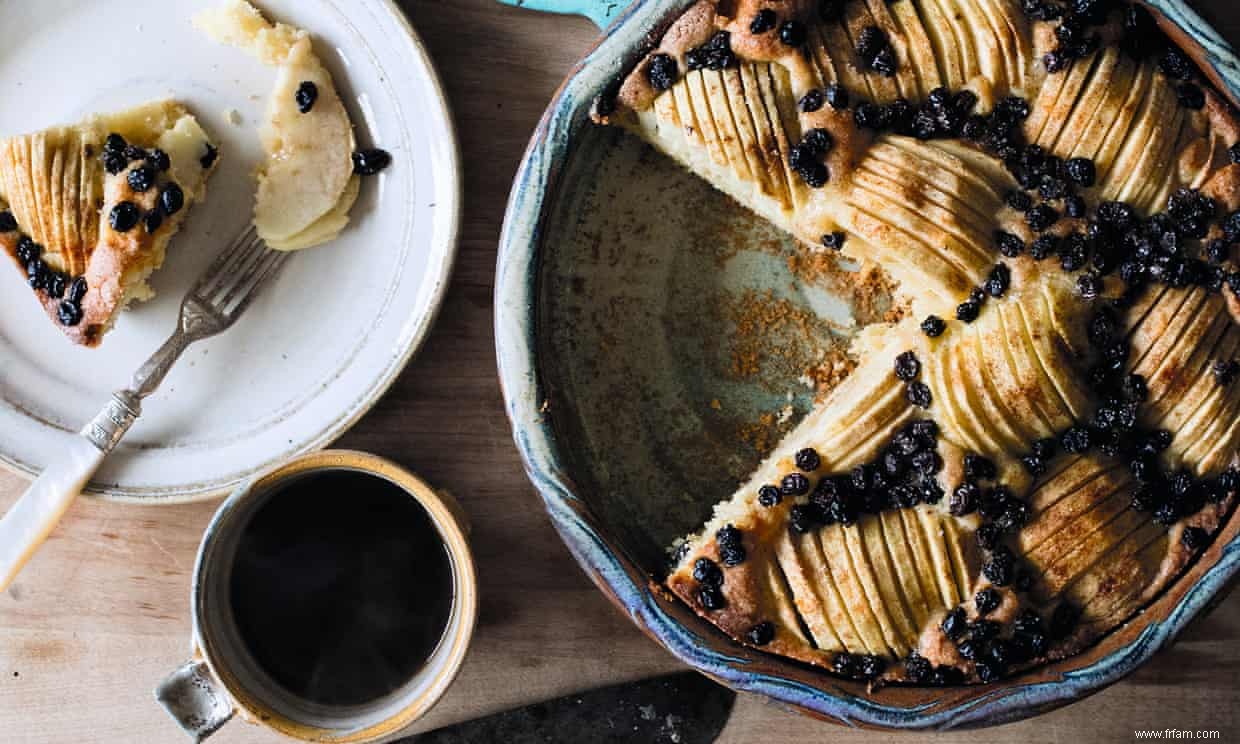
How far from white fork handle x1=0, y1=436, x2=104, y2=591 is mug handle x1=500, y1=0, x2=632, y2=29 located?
5.22 feet

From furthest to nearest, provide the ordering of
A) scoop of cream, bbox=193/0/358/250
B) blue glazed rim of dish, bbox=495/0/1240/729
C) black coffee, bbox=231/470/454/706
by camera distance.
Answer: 1. scoop of cream, bbox=193/0/358/250
2. black coffee, bbox=231/470/454/706
3. blue glazed rim of dish, bbox=495/0/1240/729

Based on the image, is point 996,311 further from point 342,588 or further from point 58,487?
point 58,487

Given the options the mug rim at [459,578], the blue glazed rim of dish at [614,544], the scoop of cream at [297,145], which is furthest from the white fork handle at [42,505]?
the blue glazed rim of dish at [614,544]

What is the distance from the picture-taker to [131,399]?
2.63m

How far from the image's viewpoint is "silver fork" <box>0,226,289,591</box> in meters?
2.59

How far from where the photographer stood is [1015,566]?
7.64ft

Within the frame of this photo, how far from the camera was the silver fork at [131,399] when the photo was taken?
102 inches

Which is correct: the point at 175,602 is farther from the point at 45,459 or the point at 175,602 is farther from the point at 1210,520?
the point at 1210,520

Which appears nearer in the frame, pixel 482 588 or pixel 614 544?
pixel 614 544

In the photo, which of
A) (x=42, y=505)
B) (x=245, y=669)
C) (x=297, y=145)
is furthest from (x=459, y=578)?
(x=297, y=145)

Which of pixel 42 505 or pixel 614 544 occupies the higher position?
pixel 614 544

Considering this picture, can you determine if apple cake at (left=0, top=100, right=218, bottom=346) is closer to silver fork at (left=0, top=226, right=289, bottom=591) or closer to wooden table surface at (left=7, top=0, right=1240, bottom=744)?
silver fork at (left=0, top=226, right=289, bottom=591)

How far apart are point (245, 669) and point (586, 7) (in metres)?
1.85

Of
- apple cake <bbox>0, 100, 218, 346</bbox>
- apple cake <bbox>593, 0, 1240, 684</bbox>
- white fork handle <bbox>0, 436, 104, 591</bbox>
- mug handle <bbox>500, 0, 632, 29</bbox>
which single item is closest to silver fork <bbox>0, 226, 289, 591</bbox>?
white fork handle <bbox>0, 436, 104, 591</bbox>
